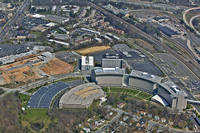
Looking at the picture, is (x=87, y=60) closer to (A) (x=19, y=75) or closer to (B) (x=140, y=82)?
(B) (x=140, y=82)

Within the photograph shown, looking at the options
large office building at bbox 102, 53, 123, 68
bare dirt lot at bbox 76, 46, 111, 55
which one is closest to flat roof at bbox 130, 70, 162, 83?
large office building at bbox 102, 53, 123, 68

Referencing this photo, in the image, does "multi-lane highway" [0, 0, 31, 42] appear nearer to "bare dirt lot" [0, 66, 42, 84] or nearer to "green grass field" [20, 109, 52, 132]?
"bare dirt lot" [0, 66, 42, 84]

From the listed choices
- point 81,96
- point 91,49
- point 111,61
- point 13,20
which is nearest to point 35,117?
point 81,96

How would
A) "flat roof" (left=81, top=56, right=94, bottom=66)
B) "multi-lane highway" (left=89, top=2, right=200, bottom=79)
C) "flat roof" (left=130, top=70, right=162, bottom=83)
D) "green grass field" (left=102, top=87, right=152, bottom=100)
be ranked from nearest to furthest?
"green grass field" (left=102, top=87, right=152, bottom=100), "flat roof" (left=130, top=70, right=162, bottom=83), "flat roof" (left=81, top=56, right=94, bottom=66), "multi-lane highway" (left=89, top=2, right=200, bottom=79)

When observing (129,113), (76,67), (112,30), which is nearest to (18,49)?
(76,67)

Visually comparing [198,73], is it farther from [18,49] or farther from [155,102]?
[18,49]

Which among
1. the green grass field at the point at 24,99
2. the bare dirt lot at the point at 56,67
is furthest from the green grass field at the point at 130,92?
the green grass field at the point at 24,99
